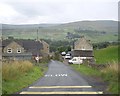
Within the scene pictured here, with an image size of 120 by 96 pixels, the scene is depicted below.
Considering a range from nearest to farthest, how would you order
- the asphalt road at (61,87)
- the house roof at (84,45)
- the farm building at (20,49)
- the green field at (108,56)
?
1. the asphalt road at (61,87)
2. the green field at (108,56)
3. the farm building at (20,49)
4. the house roof at (84,45)

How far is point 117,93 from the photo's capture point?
1461 cm

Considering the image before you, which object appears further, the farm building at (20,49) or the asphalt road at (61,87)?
the farm building at (20,49)

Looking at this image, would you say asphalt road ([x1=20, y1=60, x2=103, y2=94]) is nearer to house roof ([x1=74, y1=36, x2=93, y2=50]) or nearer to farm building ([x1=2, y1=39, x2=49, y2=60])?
farm building ([x1=2, y1=39, x2=49, y2=60])

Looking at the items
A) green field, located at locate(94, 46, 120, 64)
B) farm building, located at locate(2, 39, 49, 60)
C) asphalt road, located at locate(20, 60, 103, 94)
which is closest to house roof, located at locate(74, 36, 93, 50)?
farm building, located at locate(2, 39, 49, 60)

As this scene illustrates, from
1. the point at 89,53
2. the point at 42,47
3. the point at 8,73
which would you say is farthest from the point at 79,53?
the point at 8,73

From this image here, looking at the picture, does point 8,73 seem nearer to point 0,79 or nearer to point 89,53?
point 0,79

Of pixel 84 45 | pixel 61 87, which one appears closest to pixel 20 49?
pixel 84 45

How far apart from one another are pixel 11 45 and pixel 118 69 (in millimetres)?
79722

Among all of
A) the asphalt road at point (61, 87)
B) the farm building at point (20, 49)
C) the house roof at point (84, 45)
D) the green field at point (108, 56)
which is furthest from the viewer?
the house roof at point (84, 45)

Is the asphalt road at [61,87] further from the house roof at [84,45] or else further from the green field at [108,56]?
the house roof at [84,45]

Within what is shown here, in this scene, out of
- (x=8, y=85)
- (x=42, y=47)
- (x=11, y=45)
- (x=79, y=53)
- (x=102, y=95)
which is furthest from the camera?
(x=42, y=47)

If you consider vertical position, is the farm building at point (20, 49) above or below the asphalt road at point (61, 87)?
below

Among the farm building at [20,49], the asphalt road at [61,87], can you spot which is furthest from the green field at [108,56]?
the asphalt road at [61,87]

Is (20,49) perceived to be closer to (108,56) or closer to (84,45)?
(108,56)
